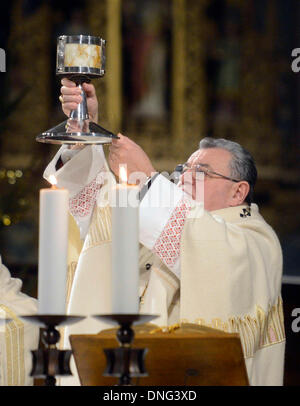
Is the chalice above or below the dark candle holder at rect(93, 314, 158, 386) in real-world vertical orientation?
above

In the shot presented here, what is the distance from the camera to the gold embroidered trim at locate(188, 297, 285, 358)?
11.2ft

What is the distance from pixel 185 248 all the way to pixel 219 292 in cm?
21

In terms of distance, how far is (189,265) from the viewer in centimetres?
345

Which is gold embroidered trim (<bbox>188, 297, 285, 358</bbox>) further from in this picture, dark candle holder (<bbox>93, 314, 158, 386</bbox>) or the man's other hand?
dark candle holder (<bbox>93, 314, 158, 386</bbox>)

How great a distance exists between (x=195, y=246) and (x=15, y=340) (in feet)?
3.02

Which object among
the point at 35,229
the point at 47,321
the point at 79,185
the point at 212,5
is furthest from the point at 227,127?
the point at 47,321

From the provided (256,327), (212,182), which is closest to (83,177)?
(212,182)

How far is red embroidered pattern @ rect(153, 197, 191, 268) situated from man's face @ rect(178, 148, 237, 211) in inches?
16.0

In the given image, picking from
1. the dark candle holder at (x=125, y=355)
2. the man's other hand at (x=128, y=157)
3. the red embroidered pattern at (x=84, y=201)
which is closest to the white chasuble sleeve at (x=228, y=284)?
the man's other hand at (x=128, y=157)

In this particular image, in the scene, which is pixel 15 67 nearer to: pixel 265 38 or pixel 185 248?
pixel 265 38

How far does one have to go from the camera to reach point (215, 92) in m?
9.47

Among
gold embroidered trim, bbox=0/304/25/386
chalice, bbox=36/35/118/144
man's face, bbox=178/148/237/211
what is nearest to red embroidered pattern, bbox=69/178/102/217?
man's face, bbox=178/148/237/211

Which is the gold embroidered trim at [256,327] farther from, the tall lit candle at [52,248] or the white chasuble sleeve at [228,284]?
the tall lit candle at [52,248]

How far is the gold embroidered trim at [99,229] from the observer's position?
378cm
